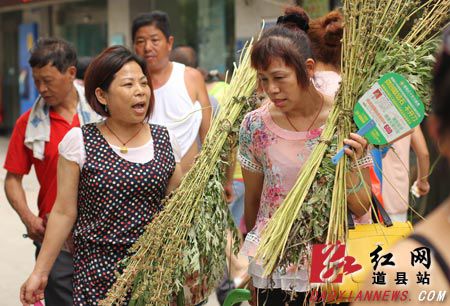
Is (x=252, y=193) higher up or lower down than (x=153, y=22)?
lower down

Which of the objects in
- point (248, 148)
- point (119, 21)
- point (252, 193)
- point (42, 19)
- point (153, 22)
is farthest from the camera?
point (42, 19)

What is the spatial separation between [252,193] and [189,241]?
301 mm

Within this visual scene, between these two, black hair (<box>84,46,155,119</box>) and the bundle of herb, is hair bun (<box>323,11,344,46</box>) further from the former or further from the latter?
black hair (<box>84,46,155,119</box>)

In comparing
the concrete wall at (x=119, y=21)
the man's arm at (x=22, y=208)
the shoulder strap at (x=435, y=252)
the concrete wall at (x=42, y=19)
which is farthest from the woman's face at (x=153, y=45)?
the concrete wall at (x=42, y=19)

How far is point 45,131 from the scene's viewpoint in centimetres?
381

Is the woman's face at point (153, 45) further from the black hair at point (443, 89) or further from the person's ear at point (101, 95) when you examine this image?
the black hair at point (443, 89)

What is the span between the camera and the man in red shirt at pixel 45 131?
3.80 metres

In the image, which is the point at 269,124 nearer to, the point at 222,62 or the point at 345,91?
the point at 345,91

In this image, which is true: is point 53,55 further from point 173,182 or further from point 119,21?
point 119,21

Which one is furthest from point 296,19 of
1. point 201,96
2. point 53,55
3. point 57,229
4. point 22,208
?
point 22,208

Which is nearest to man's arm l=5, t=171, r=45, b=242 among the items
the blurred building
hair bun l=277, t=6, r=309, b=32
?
hair bun l=277, t=6, r=309, b=32

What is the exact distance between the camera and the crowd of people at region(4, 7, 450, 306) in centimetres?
273

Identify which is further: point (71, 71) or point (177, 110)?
point (177, 110)

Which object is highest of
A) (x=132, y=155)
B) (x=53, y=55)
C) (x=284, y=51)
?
(x=284, y=51)
